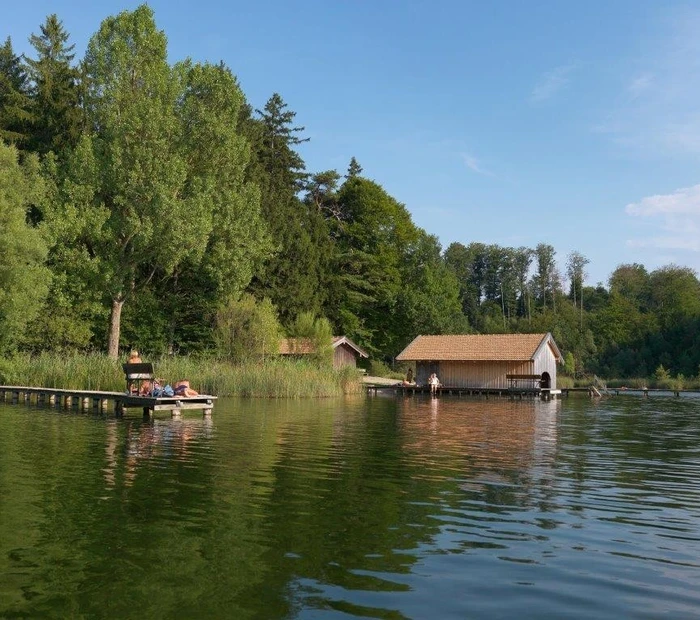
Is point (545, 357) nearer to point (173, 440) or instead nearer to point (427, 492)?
point (173, 440)

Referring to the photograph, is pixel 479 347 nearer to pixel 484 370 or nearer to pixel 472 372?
pixel 484 370

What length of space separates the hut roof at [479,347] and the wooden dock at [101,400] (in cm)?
2538

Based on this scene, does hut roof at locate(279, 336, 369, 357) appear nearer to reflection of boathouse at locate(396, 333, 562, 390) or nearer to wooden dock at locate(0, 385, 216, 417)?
reflection of boathouse at locate(396, 333, 562, 390)

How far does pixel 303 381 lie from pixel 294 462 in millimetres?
23035

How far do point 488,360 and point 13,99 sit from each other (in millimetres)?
36006

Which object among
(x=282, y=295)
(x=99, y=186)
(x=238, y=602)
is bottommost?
(x=238, y=602)

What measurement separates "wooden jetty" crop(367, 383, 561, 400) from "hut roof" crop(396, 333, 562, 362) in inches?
84.7

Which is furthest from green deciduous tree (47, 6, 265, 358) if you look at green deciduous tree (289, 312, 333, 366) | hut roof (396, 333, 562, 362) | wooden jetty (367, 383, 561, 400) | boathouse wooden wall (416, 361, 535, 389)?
boathouse wooden wall (416, 361, 535, 389)

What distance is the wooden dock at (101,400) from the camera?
78.3 ft

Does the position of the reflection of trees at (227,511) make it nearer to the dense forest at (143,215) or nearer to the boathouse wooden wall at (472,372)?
the dense forest at (143,215)

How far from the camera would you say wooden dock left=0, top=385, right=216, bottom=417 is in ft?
78.3

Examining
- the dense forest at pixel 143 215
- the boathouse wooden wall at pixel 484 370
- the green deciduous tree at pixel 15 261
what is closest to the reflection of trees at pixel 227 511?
the green deciduous tree at pixel 15 261

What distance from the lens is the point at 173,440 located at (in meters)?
17.8

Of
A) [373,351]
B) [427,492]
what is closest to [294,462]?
[427,492]
